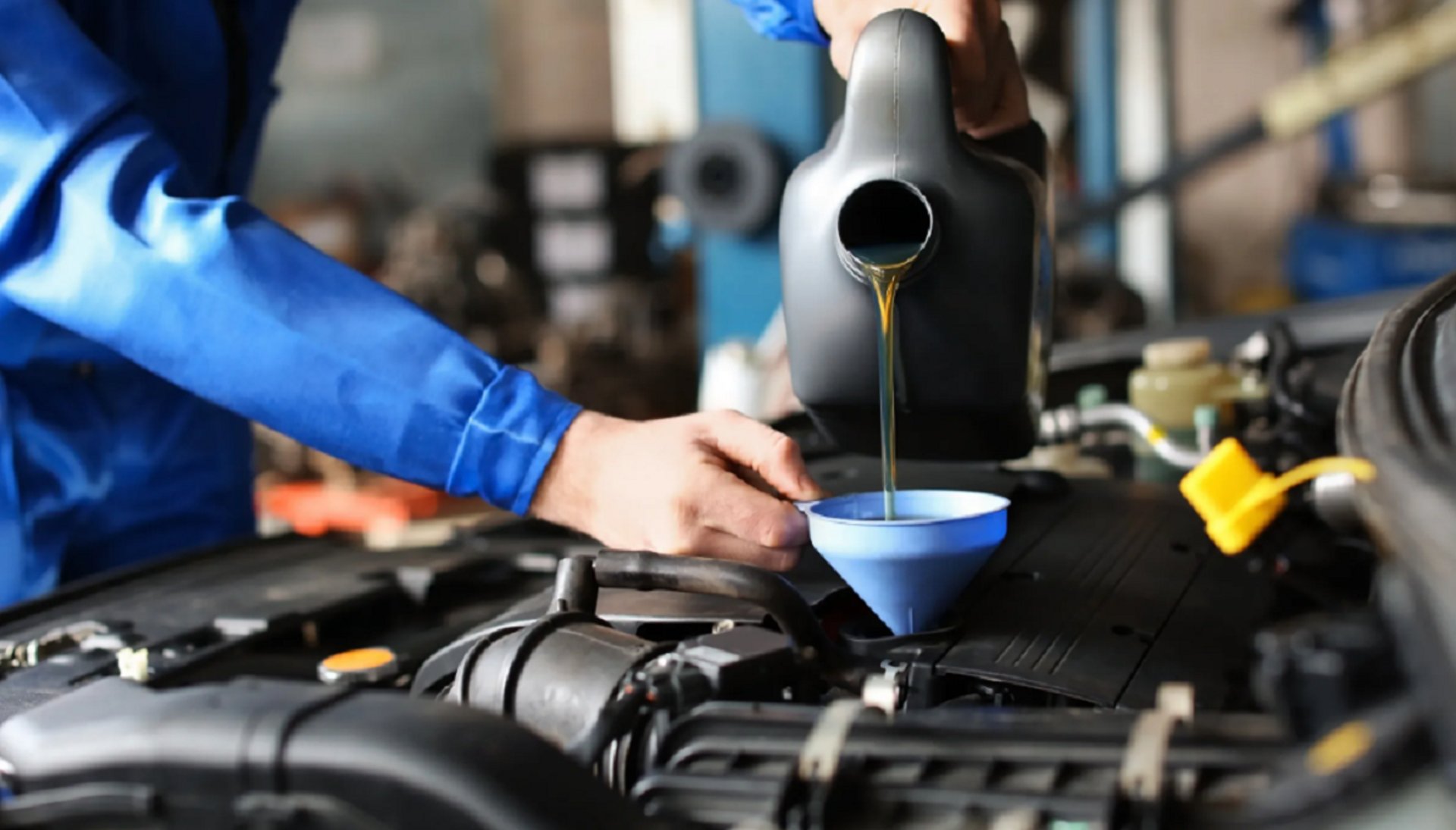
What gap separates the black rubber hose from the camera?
73 cm

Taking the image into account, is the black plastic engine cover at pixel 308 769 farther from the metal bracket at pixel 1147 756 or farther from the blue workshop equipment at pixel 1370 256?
the blue workshop equipment at pixel 1370 256

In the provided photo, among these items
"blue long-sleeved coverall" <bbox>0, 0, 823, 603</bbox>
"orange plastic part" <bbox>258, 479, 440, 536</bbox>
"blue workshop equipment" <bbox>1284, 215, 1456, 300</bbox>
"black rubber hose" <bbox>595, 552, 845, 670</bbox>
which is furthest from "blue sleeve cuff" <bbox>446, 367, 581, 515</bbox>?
"blue workshop equipment" <bbox>1284, 215, 1456, 300</bbox>

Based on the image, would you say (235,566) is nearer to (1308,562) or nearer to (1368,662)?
(1308,562)

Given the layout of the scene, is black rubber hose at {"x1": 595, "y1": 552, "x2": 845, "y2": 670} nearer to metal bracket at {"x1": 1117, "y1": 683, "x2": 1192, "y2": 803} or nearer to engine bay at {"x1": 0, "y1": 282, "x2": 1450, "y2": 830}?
engine bay at {"x1": 0, "y1": 282, "x2": 1450, "y2": 830}

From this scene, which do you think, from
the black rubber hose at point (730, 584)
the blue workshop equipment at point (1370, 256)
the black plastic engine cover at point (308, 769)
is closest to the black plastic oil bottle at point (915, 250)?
the black rubber hose at point (730, 584)

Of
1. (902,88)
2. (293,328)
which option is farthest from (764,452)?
(293,328)

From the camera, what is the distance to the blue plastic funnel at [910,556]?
768 mm

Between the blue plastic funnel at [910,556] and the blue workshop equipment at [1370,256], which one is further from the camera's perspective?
the blue workshop equipment at [1370,256]

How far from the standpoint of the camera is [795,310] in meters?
1.02

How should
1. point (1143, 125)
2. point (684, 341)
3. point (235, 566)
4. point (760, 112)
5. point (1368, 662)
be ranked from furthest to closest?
point (1143, 125) < point (684, 341) < point (760, 112) < point (235, 566) < point (1368, 662)

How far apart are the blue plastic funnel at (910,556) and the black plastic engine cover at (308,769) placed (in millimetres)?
264

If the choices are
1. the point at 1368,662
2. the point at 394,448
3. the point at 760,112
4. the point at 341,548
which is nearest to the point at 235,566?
the point at 341,548

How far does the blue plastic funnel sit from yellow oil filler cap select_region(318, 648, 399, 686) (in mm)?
282

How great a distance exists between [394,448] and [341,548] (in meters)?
0.29
